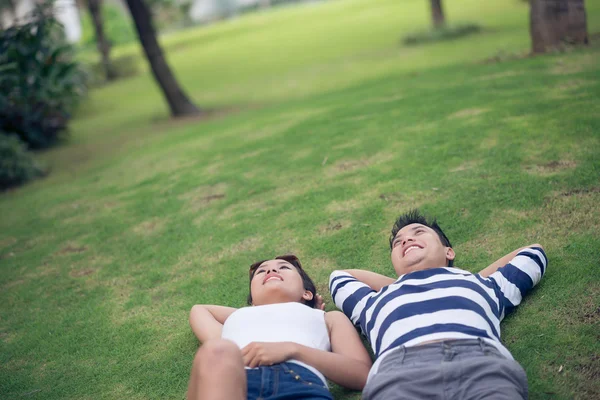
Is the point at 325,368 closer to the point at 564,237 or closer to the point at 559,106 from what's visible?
the point at 564,237

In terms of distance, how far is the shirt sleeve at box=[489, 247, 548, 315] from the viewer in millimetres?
3094

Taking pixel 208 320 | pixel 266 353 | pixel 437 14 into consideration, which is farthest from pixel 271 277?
pixel 437 14

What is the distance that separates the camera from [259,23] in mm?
31844

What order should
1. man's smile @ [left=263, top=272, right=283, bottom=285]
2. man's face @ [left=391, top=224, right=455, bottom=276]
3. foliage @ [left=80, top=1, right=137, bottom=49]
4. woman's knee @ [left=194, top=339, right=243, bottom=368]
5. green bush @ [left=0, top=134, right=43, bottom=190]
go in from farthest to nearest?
foliage @ [left=80, top=1, right=137, bottom=49]
green bush @ [left=0, top=134, right=43, bottom=190]
man's smile @ [left=263, top=272, right=283, bottom=285]
man's face @ [left=391, top=224, right=455, bottom=276]
woman's knee @ [left=194, top=339, right=243, bottom=368]

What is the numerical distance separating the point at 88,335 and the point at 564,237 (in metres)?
3.05

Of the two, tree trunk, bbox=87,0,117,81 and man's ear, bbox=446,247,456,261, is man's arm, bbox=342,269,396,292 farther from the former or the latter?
tree trunk, bbox=87,0,117,81

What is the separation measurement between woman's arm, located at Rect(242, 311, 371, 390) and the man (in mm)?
93

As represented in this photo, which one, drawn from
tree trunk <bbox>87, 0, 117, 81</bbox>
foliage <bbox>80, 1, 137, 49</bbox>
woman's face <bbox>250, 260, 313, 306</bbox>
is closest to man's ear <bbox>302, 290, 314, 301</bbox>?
woman's face <bbox>250, 260, 313, 306</bbox>

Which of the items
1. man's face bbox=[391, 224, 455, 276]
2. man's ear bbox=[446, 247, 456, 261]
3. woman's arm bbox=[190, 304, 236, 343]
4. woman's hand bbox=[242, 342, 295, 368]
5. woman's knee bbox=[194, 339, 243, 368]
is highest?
woman's knee bbox=[194, 339, 243, 368]

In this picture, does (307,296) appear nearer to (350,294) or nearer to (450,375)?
(350,294)

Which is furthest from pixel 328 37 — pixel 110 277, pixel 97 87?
pixel 110 277

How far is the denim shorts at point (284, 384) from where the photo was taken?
2465mm

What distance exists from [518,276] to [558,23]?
662 centimetres

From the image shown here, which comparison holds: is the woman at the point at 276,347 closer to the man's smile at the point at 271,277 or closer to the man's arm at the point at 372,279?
the man's smile at the point at 271,277
